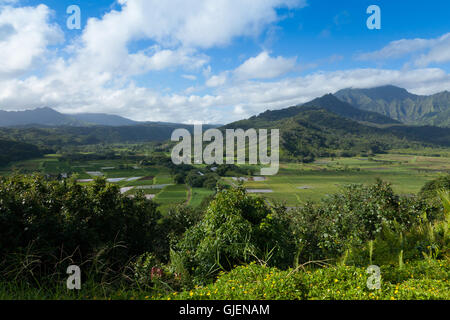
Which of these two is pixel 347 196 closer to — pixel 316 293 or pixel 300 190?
pixel 316 293

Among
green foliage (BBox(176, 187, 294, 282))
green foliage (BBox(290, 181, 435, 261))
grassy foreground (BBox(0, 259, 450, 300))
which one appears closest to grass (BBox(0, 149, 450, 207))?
green foliage (BBox(290, 181, 435, 261))

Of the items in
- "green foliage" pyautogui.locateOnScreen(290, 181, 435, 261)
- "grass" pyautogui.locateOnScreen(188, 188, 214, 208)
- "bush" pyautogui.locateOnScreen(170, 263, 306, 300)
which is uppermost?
"bush" pyautogui.locateOnScreen(170, 263, 306, 300)

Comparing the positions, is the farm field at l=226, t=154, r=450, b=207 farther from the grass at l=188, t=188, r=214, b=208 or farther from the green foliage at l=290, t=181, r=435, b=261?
the green foliage at l=290, t=181, r=435, b=261

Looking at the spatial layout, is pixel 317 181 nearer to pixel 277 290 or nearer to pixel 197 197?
pixel 197 197

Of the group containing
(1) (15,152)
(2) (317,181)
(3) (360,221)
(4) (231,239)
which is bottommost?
(2) (317,181)

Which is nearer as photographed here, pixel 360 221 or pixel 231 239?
pixel 231 239

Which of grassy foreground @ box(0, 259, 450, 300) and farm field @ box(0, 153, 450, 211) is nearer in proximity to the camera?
grassy foreground @ box(0, 259, 450, 300)

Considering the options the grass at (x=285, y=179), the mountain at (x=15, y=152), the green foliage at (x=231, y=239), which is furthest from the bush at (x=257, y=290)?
the mountain at (x=15, y=152)

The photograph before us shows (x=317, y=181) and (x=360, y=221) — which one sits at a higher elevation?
(x=360, y=221)

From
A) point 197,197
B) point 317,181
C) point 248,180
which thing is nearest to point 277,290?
point 197,197

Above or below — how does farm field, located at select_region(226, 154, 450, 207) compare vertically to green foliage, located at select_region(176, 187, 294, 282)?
below

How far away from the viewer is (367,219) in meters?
8.52
